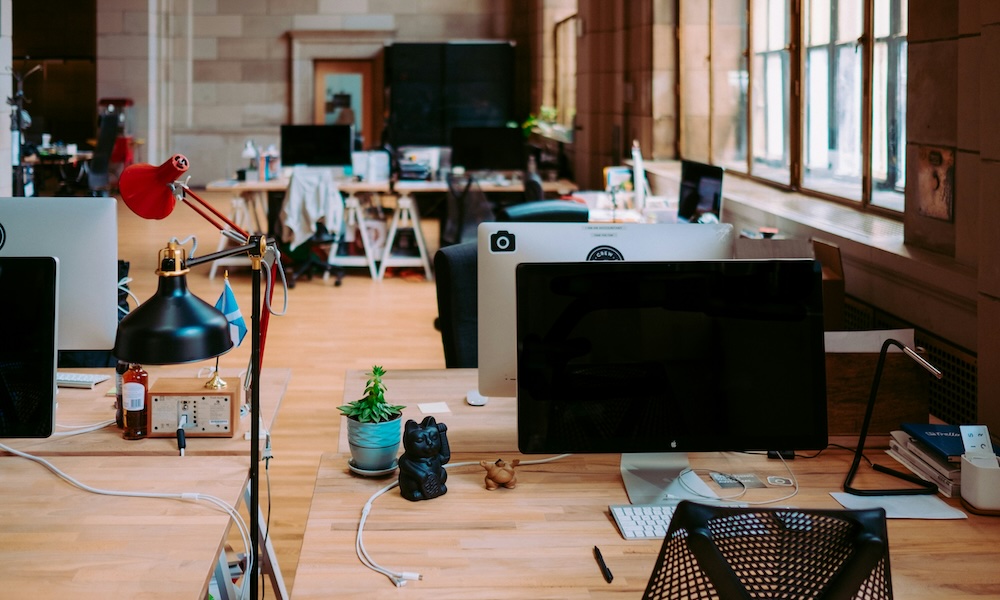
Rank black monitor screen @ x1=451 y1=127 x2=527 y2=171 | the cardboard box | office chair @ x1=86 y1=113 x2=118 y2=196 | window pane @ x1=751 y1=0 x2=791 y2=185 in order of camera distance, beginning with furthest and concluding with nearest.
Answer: office chair @ x1=86 y1=113 x2=118 y2=196
black monitor screen @ x1=451 y1=127 x2=527 y2=171
window pane @ x1=751 y1=0 x2=791 y2=185
the cardboard box

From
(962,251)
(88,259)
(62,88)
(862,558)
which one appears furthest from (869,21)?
(62,88)

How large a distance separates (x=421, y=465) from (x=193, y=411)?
0.62 metres

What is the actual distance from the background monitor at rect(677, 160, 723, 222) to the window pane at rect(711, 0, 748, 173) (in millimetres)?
1512

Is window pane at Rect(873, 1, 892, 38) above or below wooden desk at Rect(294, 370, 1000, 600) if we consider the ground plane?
above

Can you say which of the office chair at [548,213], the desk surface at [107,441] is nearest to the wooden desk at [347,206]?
the office chair at [548,213]

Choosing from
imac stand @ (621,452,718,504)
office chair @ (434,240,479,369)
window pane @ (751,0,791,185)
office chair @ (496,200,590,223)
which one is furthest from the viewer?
window pane @ (751,0,791,185)

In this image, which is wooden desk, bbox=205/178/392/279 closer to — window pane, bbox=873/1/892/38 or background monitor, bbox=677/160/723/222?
background monitor, bbox=677/160/723/222

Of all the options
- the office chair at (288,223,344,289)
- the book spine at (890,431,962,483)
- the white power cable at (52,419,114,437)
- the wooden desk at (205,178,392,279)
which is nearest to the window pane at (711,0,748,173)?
the wooden desk at (205,178,392,279)

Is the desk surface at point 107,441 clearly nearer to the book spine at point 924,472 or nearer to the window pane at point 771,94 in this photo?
the book spine at point 924,472

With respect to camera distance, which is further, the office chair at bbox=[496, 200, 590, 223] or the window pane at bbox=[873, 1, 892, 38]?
the office chair at bbox=[496, 200, 590, 223]

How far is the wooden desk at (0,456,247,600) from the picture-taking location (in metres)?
1.68

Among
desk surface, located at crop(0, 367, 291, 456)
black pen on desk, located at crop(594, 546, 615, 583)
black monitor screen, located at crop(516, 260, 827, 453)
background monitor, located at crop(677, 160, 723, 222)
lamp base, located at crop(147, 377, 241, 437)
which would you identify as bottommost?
black pen on desk, located at crop(594, 546, 615, 583)

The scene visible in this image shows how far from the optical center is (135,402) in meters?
2.35

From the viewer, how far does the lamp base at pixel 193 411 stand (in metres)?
2.37
